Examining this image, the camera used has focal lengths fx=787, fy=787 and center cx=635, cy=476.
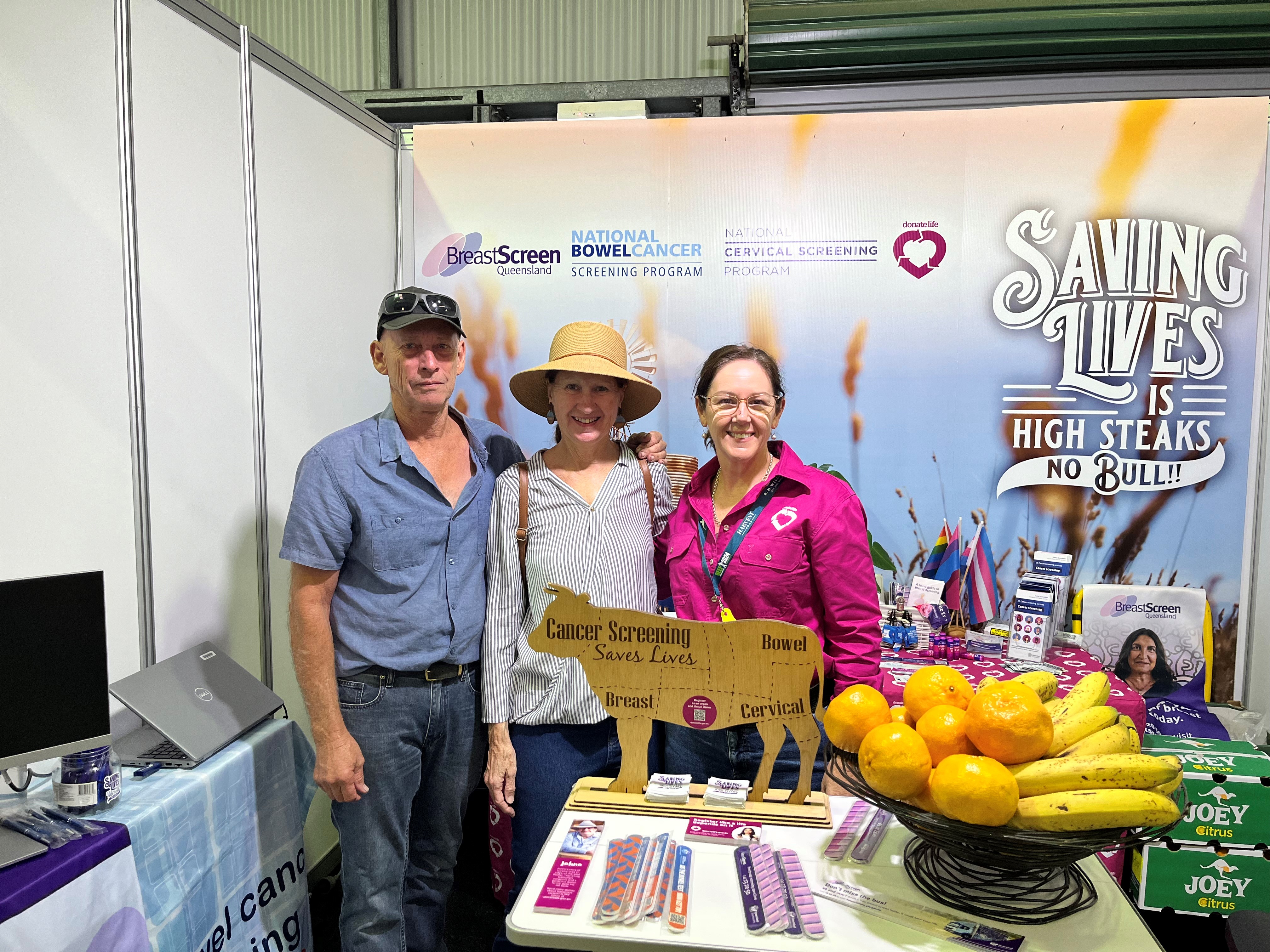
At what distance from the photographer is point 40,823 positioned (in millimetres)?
1548

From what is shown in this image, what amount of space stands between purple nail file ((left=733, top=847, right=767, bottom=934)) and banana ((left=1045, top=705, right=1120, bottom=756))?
0.50 meters

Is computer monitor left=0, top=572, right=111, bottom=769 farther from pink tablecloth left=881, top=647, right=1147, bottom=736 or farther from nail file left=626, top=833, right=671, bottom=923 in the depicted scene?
pink tablecloth left=881, top=647, right=1147, bottom=736

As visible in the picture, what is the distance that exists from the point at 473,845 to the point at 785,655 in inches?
94.4

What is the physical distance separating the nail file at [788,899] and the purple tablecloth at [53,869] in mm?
1280

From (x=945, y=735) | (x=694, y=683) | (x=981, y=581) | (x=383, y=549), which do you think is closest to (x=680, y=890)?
(x=694, y=683)

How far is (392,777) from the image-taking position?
201 centimetres

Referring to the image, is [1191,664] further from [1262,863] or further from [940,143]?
[940,143]

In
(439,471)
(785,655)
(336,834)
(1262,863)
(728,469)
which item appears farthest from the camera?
(336,834)

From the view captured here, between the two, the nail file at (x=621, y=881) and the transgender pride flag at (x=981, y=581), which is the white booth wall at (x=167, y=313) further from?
the transgender pride flag at (x=981, y=581)

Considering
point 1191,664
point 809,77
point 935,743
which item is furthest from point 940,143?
point 935,743

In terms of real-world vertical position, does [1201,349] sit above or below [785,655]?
above

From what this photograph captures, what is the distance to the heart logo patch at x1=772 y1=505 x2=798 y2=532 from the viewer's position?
1823 millimetres

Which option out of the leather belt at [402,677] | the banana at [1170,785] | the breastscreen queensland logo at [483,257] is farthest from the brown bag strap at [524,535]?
the breastscreen queensland logo at [483,257]

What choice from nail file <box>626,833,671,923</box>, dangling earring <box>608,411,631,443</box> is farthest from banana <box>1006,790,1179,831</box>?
dangling earring <box>608,411,631,443</box>
